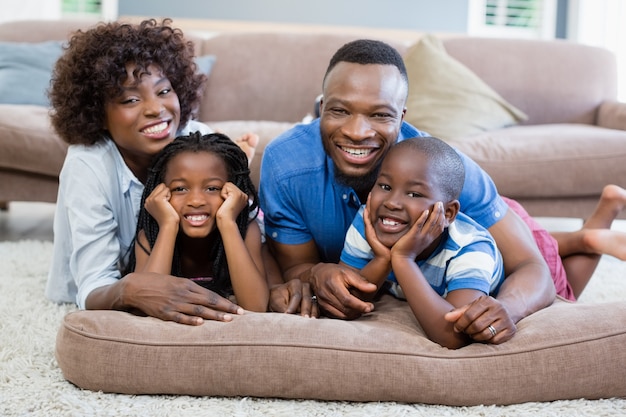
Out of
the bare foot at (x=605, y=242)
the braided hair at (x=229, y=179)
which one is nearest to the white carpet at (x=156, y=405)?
the braided hair at (x=229, y=179)

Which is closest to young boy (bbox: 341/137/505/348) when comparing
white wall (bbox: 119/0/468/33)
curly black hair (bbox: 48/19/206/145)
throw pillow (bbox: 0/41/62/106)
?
curly black hair (bbox: 48/19/206/145)

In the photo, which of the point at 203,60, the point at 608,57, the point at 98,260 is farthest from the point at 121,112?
the point at 608,57

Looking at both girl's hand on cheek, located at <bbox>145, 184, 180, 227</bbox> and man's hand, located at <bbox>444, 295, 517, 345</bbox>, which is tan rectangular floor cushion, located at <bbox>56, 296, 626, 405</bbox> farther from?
girl's hand on cheek, located at <bbox>145, 184, 180, 227</bbox>

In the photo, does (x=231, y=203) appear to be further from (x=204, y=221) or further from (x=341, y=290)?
(x=341, y=290)

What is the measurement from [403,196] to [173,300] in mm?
600

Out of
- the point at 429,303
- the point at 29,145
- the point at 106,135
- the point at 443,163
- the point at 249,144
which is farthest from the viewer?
the point at 29,145

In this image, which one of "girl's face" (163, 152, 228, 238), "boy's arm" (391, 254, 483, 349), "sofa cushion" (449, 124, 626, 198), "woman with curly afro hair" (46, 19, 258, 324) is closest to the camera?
"boy's arm" (391, 254, 483, 349)

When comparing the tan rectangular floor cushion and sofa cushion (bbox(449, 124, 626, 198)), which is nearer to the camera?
the tan rectangular floor cushion

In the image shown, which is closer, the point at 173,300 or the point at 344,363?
the point at 344,363

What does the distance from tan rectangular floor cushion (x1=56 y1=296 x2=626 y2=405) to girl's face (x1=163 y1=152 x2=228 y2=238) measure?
1.34 ft

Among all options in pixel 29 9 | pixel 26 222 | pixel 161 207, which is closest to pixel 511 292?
pixel 161 207

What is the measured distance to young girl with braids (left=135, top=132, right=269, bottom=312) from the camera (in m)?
1.81

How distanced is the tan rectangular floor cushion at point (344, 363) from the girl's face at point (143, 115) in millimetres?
688

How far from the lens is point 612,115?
3.54 m
